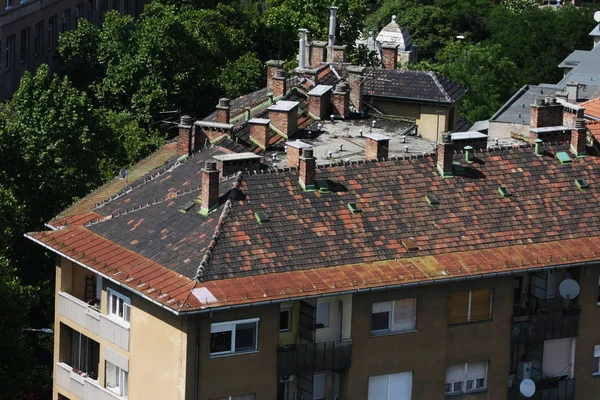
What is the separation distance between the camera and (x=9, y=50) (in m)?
134

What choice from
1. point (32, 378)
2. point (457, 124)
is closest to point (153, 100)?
point (457, 124)

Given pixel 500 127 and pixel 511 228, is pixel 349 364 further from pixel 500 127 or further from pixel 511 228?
pixel 500 127

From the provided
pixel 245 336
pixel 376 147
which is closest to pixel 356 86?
pixel 376 147

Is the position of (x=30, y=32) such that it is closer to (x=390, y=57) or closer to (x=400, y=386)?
(x=390, y=57)

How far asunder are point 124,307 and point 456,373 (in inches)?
514

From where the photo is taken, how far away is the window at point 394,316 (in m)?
74.8

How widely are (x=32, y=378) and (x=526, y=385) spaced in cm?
2289

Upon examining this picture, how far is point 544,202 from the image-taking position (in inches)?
3135

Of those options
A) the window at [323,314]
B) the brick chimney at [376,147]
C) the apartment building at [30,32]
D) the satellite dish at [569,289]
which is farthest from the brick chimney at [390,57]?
the window at [323,314]

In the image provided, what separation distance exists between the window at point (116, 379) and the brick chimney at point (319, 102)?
22.7 m

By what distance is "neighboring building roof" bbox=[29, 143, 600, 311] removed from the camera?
71875mm

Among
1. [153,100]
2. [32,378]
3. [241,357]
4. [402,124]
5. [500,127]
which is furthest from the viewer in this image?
[153,100]

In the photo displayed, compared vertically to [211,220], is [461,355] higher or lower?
lower

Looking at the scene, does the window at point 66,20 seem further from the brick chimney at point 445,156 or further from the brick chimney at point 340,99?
the brick chimney at point 445,156
